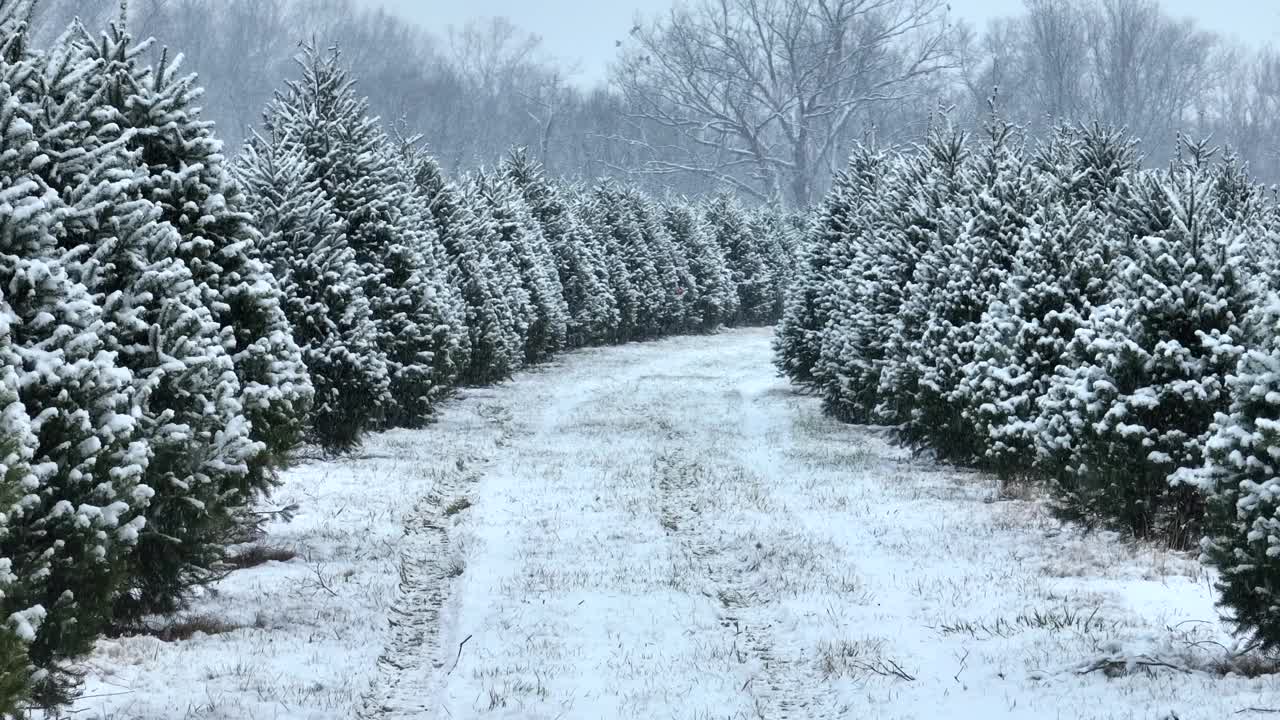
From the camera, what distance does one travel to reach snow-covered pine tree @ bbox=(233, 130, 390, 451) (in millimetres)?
17062

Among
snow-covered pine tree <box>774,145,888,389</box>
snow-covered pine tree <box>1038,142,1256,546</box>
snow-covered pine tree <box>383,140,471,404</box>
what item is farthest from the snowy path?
snow-covered pine tree <box>774,145,888,389</box>

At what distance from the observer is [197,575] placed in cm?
989

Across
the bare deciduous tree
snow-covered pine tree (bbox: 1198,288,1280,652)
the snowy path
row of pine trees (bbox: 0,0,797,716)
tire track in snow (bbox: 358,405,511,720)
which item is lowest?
the snowy path

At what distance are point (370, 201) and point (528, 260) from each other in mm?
16969

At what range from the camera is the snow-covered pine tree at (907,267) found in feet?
63.9

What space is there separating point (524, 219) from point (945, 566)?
27105 mm

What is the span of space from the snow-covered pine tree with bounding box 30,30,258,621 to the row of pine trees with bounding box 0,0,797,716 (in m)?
0.02

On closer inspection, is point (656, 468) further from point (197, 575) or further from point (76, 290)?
point (76, 290)

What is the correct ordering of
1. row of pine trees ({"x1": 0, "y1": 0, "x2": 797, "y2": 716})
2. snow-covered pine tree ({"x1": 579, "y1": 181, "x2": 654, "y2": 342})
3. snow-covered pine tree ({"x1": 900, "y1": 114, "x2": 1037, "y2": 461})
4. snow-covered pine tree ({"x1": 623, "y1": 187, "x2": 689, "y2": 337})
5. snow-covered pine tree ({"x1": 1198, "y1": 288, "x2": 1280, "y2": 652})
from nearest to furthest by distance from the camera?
row of pine trees ({"x1": 0, "y1": 0, "x2": 797, "y2": 716})
snow-covered pine tree ({"x1": 1198, "y1": 288, "x2": 1280, "y2": 652})
snow-covered pine tree ({"x1": 900, "y1": 114, "x2": 1037, "y2": 461})
snow-covered pine tree ({"x1": 579, "y1": 181, "x2": 654, "y2": 342})
snow-covered pine tree ({"x1": 623, "y1": 187, "x2": 689, "y2": 337})

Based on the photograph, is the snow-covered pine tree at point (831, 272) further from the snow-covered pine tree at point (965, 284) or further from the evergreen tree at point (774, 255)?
the evergreen tree at point (774, 255)

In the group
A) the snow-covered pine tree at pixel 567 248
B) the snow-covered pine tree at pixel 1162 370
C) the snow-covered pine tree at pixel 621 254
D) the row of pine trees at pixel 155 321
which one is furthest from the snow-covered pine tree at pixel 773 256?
the snow-covered pine tree at pixel 1162 370

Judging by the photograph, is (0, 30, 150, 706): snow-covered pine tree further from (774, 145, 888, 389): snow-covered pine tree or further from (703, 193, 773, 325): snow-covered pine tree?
(703, 193, 773, 325): snow-covered pine tree

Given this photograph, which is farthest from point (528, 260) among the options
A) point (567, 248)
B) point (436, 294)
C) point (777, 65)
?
point (777, 65)

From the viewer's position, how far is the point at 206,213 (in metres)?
11.0
